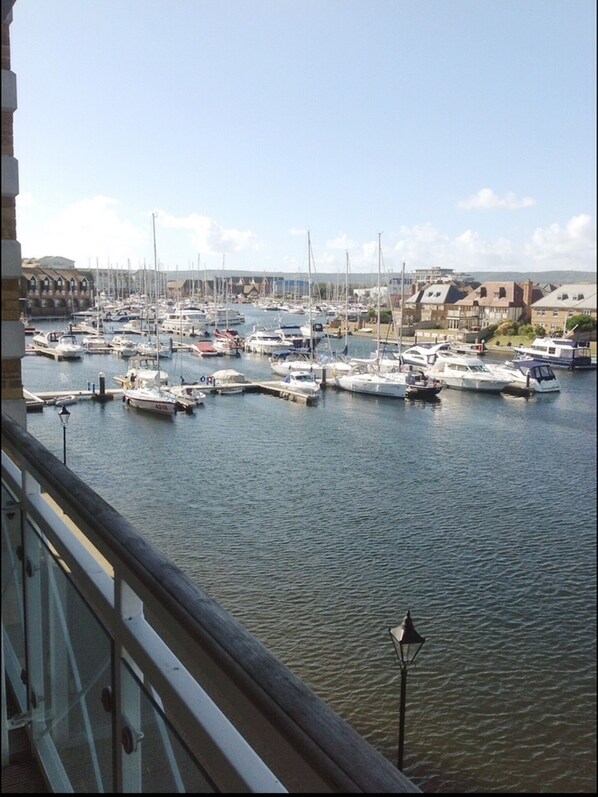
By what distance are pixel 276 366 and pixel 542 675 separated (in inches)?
425

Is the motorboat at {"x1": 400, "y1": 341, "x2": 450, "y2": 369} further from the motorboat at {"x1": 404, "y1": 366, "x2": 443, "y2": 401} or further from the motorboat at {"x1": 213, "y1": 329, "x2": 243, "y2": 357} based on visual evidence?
the motorboat at {"x1": 213, "y1": 329, "x2": 243, "y2": 357}

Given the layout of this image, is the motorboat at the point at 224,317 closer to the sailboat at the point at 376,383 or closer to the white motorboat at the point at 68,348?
the white motorboat at the point at 68,348

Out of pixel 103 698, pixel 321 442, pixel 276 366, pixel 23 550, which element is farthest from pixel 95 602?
pixel 276 366

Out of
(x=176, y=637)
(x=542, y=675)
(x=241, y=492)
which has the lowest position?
(x=542, y=675)

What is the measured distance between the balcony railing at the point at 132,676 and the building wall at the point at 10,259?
0.38m

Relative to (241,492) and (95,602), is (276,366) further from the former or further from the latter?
(95,602)

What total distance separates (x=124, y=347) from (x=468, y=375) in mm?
7046

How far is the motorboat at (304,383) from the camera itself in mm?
12305

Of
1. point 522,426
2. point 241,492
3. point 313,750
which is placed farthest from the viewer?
point 522,426

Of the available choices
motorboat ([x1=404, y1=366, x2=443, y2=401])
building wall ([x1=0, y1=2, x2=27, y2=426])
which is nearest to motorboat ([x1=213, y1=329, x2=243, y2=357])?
motorboat ([x1=404, y1=366, x2=443, y2=401])

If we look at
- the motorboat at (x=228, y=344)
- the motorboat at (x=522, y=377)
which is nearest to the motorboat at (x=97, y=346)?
the motorboat at (x=228, y=344)

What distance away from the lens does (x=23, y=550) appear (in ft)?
2.76

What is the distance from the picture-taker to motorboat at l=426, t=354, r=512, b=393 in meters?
13.3

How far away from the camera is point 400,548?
6.03 metres
